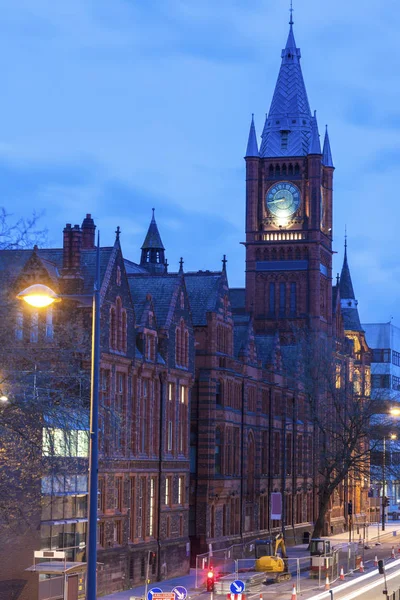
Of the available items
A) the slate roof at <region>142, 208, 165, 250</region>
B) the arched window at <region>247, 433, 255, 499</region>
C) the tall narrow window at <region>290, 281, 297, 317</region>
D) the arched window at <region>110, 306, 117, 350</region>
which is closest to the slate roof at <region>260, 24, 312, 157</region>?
the tall narrow window at <region>290, 281, 297, 317</region>

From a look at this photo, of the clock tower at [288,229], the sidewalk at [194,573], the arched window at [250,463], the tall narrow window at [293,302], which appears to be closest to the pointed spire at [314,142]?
the clock tower at [288,229]

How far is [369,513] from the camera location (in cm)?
12975

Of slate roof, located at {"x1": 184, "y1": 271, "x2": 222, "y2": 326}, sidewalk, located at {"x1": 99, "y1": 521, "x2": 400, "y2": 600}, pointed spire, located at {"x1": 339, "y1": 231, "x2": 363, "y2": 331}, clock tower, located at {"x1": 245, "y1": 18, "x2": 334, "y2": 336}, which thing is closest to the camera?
sidewalk, located at {"x1": 99, "y1": 521, "x2": 400, "y2": 600}

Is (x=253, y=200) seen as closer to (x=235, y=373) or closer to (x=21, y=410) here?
(x=235, y=373)

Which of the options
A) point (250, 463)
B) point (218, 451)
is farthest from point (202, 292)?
point (250, 463)

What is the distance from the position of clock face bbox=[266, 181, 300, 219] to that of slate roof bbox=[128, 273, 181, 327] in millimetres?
53241

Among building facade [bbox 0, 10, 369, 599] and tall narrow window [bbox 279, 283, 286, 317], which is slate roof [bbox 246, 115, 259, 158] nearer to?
building facade [bbox 0, 10, 369, 599]

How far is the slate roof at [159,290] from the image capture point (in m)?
69.6

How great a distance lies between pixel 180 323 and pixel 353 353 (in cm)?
5835

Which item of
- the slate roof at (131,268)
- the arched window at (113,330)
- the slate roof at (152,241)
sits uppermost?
the slate roof at (152,241)

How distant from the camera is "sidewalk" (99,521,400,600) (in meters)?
60.6

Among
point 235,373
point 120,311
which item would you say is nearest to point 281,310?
point 235,373

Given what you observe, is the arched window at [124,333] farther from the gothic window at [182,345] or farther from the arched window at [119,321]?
the gothic window at [182,345]

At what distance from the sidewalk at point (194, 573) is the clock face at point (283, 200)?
99.9 ft
